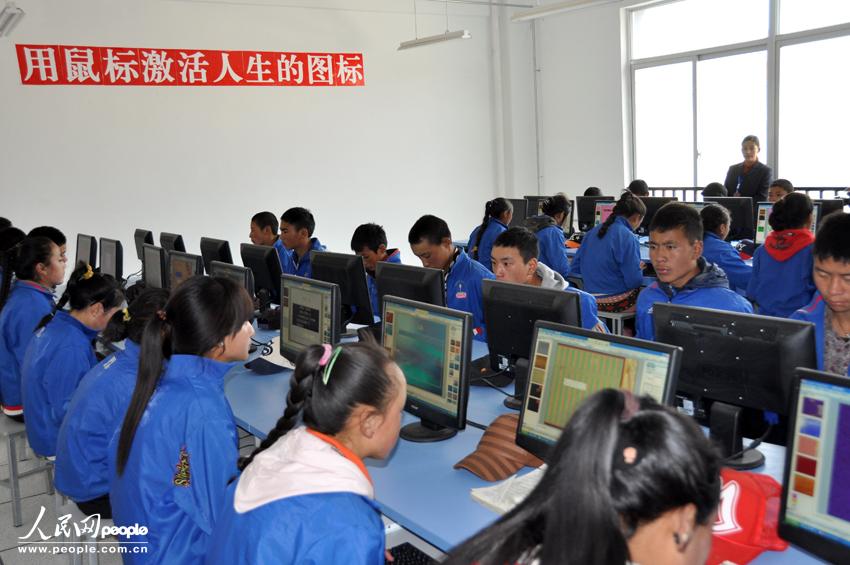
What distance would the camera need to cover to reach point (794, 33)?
7918mm

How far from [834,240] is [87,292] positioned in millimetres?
2812

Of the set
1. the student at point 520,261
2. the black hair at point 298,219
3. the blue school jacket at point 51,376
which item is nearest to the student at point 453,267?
the student at point 520,261

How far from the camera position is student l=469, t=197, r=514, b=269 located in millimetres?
6258

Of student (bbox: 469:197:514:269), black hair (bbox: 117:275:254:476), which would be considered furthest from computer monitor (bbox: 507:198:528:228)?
black hair (bbox: 117:275:254:476)

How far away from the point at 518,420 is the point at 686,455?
122cm

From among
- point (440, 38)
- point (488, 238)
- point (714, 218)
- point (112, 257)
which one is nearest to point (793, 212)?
point (714, 218)

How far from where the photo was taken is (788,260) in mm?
4445

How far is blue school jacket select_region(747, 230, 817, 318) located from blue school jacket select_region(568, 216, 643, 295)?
927 millimetres

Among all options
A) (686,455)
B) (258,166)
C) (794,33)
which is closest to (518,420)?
(686,455)

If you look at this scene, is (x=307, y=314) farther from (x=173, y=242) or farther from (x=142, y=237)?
(x=142, y=237)

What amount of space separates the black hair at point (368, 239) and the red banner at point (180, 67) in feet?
14.2

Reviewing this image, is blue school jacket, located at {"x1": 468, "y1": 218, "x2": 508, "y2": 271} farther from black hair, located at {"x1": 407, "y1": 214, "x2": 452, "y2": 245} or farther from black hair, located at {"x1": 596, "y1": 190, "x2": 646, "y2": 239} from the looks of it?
black hair, located at {"x1": 407, "y1": 214, "x2": 452, "y2": 245}

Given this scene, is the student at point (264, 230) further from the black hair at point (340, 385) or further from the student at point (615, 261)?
the black hair at point (340, 385)

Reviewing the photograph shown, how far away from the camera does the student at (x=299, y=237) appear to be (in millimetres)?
5250
